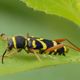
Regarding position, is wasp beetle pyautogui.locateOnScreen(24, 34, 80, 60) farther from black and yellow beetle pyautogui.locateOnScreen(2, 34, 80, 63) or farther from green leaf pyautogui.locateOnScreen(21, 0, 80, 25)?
green leaf pyautogui.locateOnScreen(21, 0, 80, 25)

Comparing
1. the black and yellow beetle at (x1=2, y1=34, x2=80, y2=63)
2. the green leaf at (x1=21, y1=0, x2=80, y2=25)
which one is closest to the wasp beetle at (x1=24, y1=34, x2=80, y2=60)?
the black and yellow beetle at (x1=2, y1=34, x2=80, y2=63)

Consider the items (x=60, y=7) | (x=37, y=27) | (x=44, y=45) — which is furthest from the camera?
(x=37, y=27)

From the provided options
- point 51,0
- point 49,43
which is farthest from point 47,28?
point 51,0

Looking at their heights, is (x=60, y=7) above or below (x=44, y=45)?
above

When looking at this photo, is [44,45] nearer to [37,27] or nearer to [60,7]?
[60,7]

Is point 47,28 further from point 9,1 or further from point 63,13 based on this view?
point 63,13

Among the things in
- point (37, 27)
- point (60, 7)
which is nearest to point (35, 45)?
point (60, 7)
